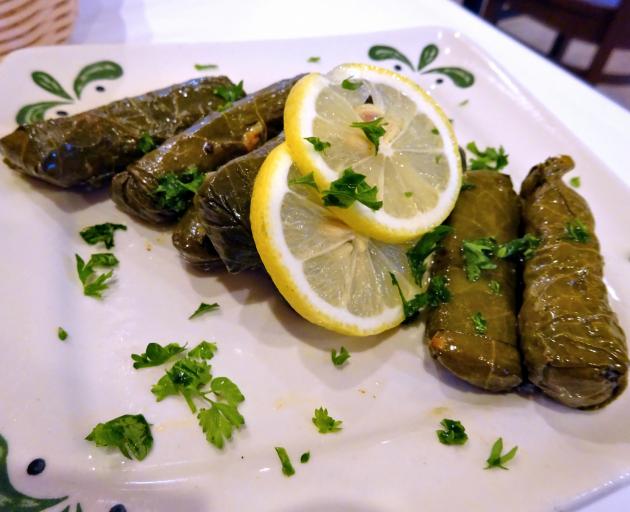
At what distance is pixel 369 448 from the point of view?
2158 millimetres

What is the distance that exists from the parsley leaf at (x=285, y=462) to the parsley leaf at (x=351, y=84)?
68.1 inches

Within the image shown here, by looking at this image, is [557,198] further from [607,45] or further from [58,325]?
[607,45]

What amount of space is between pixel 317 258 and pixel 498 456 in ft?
3.60

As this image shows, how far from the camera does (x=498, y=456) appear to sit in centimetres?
212

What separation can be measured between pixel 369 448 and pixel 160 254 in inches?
57.6

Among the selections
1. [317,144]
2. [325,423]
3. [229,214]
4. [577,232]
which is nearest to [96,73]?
[229,214]

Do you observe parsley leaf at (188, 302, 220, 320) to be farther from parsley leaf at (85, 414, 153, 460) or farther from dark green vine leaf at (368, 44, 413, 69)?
dark green vine leaf at (368, 44, 413, 69)

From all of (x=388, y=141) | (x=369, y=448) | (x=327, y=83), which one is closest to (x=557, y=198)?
(x=388, y=141)

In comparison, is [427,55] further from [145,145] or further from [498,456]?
[498,456]

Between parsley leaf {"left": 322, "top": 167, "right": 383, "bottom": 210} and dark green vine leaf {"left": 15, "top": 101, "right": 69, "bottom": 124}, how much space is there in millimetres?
1892

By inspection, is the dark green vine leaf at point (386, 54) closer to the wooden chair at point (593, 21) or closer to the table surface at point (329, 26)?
the table surface at point (329, 26)

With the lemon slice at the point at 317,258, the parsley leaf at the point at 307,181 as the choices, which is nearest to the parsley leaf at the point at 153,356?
the lemon slice at the point at 317,258

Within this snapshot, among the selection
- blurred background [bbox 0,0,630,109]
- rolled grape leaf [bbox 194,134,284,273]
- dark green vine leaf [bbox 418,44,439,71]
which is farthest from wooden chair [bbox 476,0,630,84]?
rolled grape leaf [bbox 194,134,284,273]

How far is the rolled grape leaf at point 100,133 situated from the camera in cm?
277
